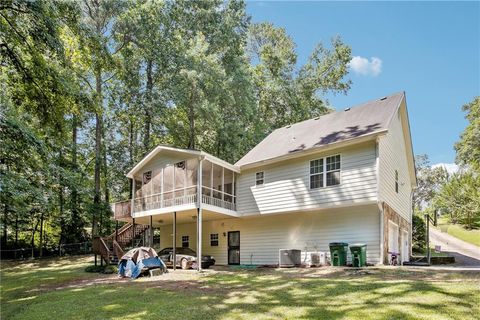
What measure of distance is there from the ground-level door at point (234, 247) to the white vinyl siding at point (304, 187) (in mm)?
1785

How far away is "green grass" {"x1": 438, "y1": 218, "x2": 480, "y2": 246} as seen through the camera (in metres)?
26.2

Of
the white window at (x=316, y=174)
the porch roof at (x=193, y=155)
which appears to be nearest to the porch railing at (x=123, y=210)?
the porch roof at (x=193, y=155)

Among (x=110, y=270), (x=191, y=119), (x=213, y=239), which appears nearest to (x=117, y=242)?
(x=110, y=270)

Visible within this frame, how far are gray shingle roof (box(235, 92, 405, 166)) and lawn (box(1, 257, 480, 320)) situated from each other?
5.36m

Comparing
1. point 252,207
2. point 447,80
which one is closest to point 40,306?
point 252,207

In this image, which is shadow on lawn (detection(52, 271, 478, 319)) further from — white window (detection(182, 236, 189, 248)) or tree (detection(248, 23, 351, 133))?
tree (detection(248, 23, 351, 133))

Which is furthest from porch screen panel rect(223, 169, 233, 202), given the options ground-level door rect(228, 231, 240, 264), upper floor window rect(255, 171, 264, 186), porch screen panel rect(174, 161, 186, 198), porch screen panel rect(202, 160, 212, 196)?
porch screen panel rect(174, 161, 186, 198)

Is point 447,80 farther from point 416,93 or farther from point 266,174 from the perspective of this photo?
point 266,174

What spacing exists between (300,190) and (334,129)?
10.6ft

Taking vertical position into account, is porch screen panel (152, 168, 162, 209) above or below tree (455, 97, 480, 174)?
below

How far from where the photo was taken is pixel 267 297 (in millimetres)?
9039

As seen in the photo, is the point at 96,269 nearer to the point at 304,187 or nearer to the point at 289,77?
the point at 304,187

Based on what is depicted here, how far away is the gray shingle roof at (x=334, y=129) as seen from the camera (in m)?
15.1

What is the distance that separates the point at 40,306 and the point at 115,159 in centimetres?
2006
